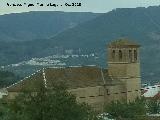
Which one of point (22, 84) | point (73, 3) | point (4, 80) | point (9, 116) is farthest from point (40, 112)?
point (4, 80)

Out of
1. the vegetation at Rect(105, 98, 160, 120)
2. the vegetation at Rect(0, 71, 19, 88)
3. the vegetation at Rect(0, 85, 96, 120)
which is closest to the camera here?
the vegetation at Rect(0, 85, 96, 120)

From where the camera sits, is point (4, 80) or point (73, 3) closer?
point (73, 3)

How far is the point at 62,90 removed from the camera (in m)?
35.7

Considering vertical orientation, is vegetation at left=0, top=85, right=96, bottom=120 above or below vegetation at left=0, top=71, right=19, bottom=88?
above

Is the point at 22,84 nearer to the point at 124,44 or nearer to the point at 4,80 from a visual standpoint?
the point at 124,44

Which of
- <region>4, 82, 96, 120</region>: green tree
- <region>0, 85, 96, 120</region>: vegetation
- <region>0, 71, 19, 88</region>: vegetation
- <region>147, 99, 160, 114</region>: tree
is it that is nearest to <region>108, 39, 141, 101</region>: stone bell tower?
<region>147, 99, 160, 114</region>: tree

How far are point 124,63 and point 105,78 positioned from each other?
3455mm

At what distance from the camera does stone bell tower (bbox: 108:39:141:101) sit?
229ft

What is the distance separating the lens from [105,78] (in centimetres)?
6844

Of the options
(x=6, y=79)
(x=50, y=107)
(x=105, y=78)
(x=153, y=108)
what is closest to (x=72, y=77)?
(x=105, y=78)

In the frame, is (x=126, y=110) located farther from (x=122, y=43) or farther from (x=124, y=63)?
(x=122, y=43)

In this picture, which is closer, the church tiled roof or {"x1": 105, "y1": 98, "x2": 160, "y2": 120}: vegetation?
{"x1": 105, "y1": 98, "x2": 160, "y2": 120}: vegetation

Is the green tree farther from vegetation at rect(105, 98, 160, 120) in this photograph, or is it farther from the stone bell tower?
the stone bell tower

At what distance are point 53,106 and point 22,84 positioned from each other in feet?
93.5
